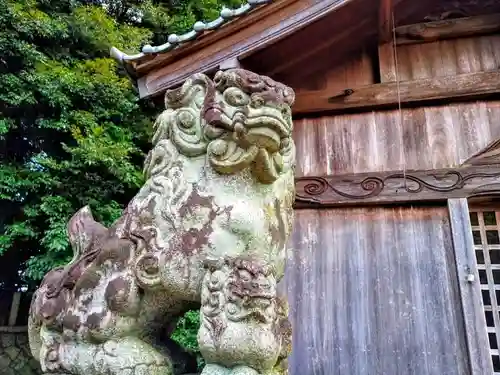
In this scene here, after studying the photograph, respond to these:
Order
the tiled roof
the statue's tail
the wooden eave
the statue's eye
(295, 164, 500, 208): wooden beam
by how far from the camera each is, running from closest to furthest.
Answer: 1. the statue's eye
2. the statue's tail
3. the tiled roof
4. the wooden eave
5. (295, 164, 500, 208): wooden beam

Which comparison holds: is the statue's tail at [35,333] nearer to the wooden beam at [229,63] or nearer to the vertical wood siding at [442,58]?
the wooden beam at [229,63]

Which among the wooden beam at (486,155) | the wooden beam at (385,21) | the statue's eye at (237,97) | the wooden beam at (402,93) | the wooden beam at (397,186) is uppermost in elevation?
the wooden beam at (385,21)

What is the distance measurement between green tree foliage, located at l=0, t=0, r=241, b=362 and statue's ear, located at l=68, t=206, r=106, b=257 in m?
2.52

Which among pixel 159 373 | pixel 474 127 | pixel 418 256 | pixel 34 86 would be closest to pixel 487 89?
pixel 474 127

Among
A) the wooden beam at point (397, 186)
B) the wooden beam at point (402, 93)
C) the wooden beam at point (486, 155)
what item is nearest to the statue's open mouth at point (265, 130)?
the wooden beam at point (397, 186)

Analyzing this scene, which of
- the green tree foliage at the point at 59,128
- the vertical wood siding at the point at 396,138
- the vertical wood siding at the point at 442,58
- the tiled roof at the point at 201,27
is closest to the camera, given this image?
the tiled roof at the point at 201,27

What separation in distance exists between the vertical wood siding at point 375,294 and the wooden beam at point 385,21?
162 centimetres

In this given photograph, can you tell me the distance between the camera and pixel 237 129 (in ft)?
5.43

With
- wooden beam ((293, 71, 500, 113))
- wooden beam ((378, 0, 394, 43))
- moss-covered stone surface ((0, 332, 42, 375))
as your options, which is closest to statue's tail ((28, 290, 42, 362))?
wooden beam ((293, 71, 500, 113))

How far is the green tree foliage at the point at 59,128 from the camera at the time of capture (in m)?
4.88

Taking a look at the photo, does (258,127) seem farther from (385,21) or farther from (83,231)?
(385,21)

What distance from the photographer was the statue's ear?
194 centimetres

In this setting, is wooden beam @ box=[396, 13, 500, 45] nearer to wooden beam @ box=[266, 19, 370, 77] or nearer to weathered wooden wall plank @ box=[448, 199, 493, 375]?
wooden beam @ box=[266, 19, 370, 77]

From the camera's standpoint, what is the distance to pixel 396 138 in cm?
353
